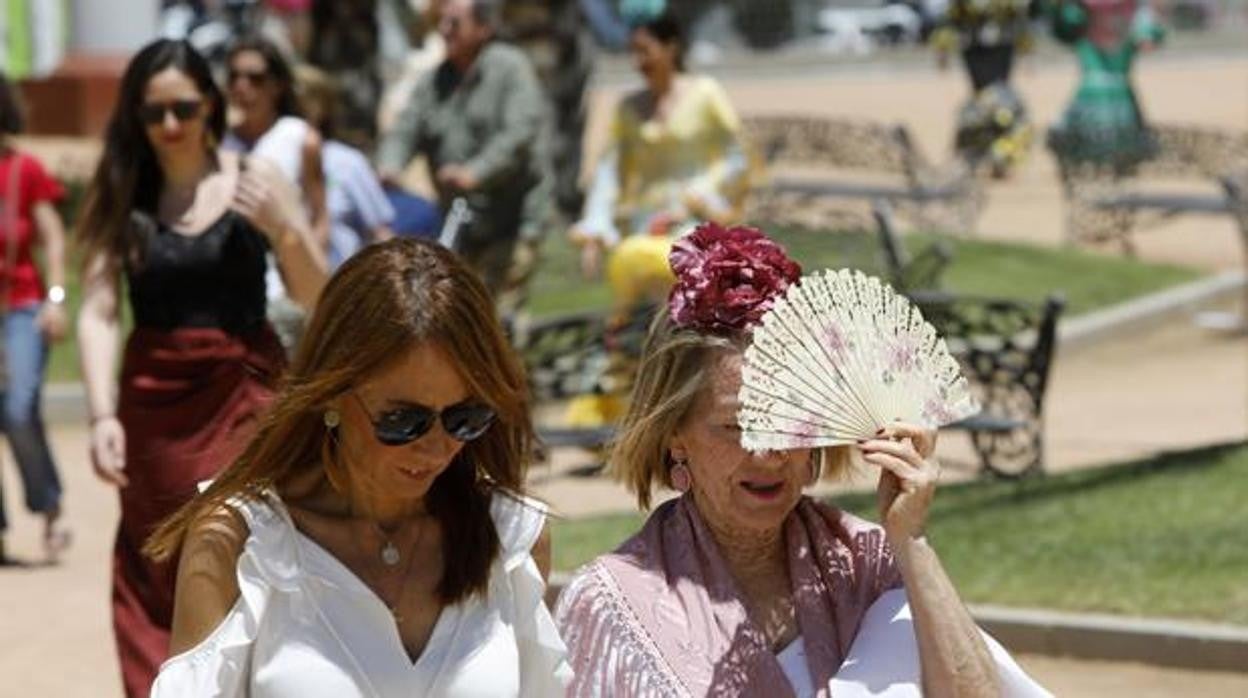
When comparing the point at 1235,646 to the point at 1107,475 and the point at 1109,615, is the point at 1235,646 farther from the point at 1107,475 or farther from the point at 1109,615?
the point at 1107,475

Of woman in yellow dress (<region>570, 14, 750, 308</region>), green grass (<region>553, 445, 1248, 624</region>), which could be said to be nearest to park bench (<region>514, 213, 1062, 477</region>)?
woman in yellow dress (<region>570, 14, 750, 308</region>)

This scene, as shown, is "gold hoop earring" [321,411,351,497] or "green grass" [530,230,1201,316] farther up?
"gold hoop earring" [321,411,351,497]

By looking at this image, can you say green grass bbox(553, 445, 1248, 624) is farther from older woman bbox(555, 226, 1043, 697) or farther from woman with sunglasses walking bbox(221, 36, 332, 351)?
older woman bbox(555, 226, 1043, 697)

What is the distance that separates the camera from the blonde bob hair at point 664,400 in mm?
4734

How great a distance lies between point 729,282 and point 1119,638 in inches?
191

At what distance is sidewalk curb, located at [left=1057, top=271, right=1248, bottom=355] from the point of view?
1742 cm

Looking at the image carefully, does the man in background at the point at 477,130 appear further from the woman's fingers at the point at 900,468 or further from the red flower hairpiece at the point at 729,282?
the woman's fingers at the point at 900,468

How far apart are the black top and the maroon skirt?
33 millimetres

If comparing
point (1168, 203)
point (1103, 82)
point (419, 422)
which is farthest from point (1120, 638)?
point (1103, 82)

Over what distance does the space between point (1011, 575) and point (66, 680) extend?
2.78 m

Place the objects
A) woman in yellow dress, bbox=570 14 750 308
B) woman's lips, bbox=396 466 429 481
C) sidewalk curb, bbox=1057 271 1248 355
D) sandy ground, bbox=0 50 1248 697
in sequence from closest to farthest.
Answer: woman's lips, bbox=396 466 429 481 → sandy ground, bbox=0 50 1248 697 → woman in yellow dress, bbox=570 14 750 308 → sidewalk curb, bbox=1057 271 1248 355

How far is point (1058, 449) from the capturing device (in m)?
13.7

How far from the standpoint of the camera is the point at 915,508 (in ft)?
14.9

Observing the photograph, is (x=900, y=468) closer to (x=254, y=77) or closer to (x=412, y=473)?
(x=412, y=473)
